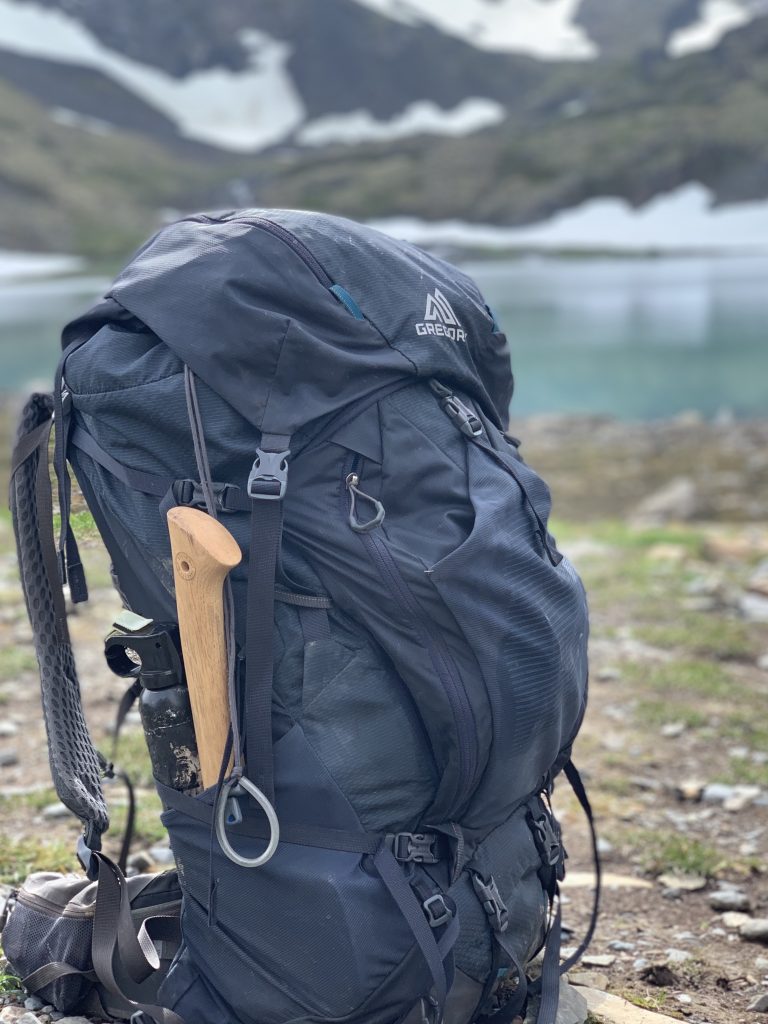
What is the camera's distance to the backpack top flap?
250cm

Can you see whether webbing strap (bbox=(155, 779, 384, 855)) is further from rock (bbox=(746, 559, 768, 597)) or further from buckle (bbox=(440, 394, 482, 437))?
rock (bbox=(746, 559, 768, 597))

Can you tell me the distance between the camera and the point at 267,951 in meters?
2.50

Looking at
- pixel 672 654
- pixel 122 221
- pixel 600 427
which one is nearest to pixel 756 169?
pixel 122 221

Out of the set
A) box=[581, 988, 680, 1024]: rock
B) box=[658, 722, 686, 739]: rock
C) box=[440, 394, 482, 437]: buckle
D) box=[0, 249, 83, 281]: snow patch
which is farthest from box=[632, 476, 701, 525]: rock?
box=[0, 249, 83, 281]: snow patch

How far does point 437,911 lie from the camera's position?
249 centimetres

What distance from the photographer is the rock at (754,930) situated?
347cm

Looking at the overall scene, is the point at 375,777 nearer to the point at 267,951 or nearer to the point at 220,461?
the point at 267,951

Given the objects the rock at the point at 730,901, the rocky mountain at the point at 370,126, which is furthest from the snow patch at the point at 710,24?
the rock at the point at 730,901

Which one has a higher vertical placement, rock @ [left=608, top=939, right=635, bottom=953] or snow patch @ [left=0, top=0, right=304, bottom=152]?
snow patch @ [left=0, top=0, right=304, bottom=152]

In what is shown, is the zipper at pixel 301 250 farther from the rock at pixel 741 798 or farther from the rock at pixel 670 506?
the rock at pixel 670 506

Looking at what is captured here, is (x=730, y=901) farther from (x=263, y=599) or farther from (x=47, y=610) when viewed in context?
(x=47, y=610)

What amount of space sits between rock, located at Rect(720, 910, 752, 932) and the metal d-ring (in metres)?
1.80

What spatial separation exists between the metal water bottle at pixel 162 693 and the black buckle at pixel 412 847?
475mm

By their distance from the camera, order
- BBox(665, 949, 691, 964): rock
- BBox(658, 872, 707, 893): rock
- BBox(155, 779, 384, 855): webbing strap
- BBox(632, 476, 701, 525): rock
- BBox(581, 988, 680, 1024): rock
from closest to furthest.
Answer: BBox(155, 779, 384, 855): webbing strap → BBox(581, 988, 680, 1024): rock → BBox(665, 949, 691, 964): rock → BBox(658, 872, 707, 893): rock → BBox(632, 476, 701, 525): rock
